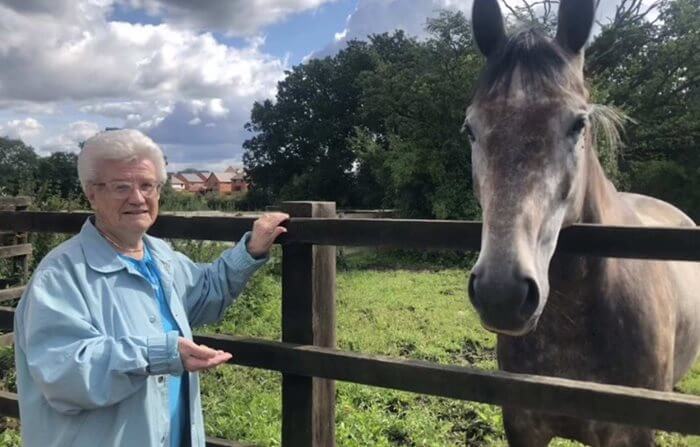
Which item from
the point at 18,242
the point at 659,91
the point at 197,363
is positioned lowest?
the point at 197,363

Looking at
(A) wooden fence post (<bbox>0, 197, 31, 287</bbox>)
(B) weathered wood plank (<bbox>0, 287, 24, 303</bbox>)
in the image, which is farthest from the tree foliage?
(B) weathered wood plank (<bbox>0, 287, 24, 303</bbox>)

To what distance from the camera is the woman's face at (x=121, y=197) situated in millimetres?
1945

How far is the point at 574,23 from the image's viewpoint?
238 centimetres

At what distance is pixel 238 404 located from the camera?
16.1ft

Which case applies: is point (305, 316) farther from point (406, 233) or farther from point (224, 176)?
point (224, 176)

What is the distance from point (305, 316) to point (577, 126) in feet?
4.47

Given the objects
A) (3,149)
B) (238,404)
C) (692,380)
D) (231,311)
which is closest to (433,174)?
(231,311)

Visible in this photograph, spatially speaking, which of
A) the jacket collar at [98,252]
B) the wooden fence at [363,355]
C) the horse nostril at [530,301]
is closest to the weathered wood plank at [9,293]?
the wooden fence at [363,355]

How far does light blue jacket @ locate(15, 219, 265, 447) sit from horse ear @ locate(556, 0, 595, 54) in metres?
1.97

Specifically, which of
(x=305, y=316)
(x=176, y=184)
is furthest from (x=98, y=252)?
(x=176, y=184)

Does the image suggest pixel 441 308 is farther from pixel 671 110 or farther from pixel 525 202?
pixel 671 110

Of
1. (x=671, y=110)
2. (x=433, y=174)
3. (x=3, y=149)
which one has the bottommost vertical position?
(x=433, y=174)

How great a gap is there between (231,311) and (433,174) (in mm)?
11065

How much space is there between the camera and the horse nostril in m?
1.75
